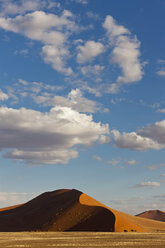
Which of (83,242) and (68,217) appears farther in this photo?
(68,217)

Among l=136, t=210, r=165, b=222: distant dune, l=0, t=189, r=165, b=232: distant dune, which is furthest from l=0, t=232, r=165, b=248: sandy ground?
Result: l=136, t=210, r=165, b=222: distant dune

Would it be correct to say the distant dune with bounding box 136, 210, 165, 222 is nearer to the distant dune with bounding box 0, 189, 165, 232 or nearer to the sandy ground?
the distant dune with bounding box 0, 189, 165, 232

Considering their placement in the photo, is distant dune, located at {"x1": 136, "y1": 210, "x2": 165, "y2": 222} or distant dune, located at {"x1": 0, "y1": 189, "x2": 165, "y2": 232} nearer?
distant dune, located at {"x1": 0, "y1": 189, "x2": 165, "y2": 232}

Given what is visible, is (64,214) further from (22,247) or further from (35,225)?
(22,247)

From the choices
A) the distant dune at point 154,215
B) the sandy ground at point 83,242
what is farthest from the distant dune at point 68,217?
the distant dune at point 154,215

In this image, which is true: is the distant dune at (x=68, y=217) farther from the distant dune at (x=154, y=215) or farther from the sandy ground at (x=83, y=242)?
the distant dune at (x=154, y=215)

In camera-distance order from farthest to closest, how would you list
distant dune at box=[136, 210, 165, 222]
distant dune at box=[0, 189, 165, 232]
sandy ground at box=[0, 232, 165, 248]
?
1. distant dune at box=[136, 210, 165, 222]
2. distant dune at box=[0, 189, 165, 232]
3. sandy ground at box=[0, 232, 165, 248]

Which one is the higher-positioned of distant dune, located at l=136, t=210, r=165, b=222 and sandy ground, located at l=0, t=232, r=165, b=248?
sandy ground, located at l=0, t=232, r=165, b=248

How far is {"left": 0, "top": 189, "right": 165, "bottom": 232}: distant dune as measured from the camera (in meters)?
62.1

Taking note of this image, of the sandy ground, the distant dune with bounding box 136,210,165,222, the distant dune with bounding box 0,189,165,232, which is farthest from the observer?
the distant dune with bounding box 136,210,165,222

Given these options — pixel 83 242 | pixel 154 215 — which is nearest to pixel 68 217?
pixel 83 242

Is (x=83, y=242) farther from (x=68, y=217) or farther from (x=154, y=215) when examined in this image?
(x=154, y=215)

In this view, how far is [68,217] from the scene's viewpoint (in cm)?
6738

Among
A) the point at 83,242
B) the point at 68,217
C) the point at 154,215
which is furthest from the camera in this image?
the point at 154,215
